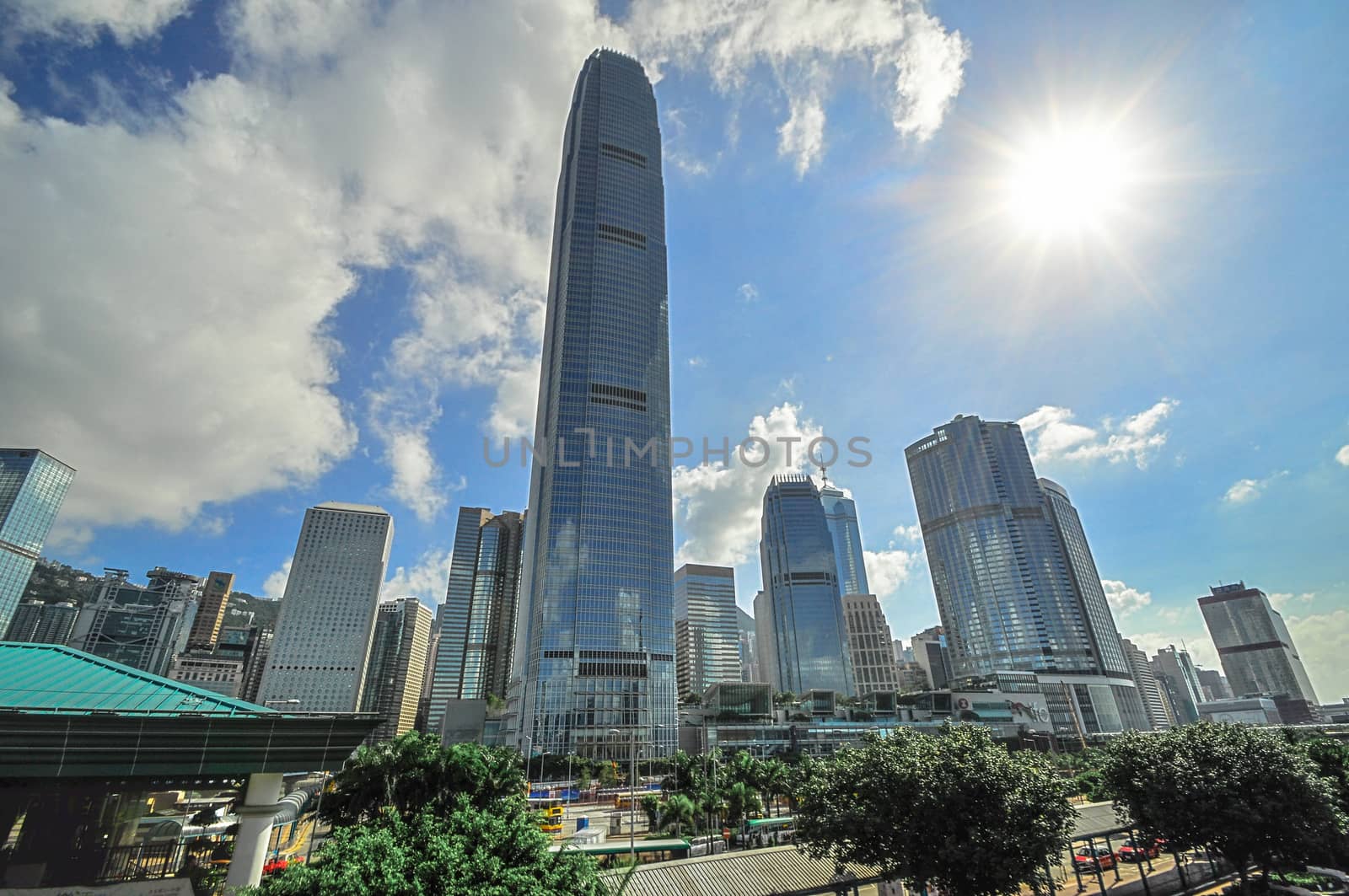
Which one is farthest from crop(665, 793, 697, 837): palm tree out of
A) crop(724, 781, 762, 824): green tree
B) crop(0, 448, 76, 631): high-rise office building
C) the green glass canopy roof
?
crop(0, 448, 76, 631): high-rise office building

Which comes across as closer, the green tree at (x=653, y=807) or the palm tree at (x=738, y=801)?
the palm tree at (x=738, y=801)

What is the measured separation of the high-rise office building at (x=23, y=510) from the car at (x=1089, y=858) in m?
252

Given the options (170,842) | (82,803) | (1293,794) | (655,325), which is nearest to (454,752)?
(170,842)

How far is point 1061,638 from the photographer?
183 meters

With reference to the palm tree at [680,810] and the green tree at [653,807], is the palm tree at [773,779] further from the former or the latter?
the palm tree at [680,810]

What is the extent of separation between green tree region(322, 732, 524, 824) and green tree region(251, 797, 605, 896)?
74.9 feet

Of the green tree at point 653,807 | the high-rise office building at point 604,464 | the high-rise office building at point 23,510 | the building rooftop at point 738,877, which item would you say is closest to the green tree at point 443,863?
the building rooftop at point 738,877

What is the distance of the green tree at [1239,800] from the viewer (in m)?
28.4

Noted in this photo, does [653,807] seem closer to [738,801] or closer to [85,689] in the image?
[738,801]

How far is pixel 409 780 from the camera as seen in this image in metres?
34.9

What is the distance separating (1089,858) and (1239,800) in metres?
26.6

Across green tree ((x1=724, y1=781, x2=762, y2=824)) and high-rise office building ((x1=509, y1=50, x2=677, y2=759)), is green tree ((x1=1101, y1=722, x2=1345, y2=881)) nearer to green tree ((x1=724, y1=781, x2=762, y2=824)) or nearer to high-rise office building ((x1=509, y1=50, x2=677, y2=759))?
green tree ((x1=724, y1=781, x2=762, y2=824))

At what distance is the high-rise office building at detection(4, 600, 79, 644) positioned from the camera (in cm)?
18756

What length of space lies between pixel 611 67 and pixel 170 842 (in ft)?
676
